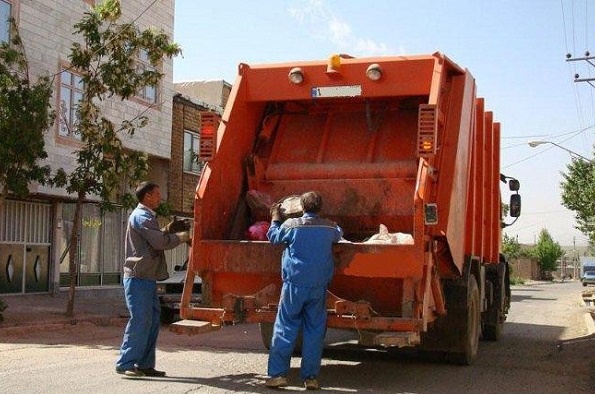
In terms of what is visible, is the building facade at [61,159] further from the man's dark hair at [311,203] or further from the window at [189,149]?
the man's dark hair at [311,203]

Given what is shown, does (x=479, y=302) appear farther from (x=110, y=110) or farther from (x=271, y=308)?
(x=110, y=110)

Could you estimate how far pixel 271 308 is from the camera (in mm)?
7102

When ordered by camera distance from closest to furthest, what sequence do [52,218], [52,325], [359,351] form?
1. [359,351]
2. [52,325]
3. [52,218]

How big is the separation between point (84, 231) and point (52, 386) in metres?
14.3

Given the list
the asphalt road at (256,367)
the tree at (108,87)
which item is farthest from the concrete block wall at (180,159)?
the asphalt road at (256,367)

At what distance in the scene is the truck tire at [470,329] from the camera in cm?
812

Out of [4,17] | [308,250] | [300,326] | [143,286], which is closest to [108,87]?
[4,17]

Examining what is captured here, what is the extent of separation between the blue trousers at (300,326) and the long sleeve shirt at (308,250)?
0.29 ft

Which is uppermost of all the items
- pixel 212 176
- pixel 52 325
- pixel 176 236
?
pixel 212 176

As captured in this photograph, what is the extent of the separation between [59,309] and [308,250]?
34.3 feet

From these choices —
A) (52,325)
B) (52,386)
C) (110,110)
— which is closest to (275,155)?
(52,386)

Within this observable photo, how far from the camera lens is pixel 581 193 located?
36594mm

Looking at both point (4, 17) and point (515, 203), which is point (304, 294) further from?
point (4, 17)

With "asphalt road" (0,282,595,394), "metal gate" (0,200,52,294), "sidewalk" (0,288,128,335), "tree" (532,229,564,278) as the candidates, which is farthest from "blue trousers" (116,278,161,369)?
"tree" (532,229,564,278)
